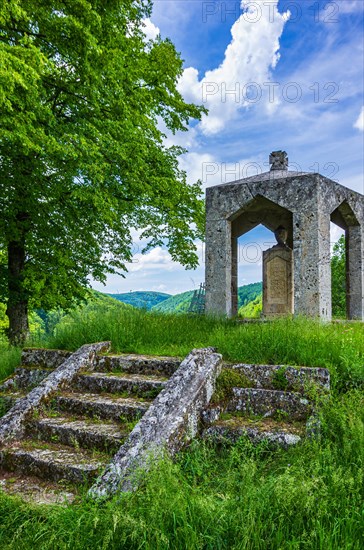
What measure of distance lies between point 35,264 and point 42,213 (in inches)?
63.1

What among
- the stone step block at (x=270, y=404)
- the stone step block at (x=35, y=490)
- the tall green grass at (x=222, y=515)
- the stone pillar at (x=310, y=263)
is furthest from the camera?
the stone pillar at (x=310, y=263)

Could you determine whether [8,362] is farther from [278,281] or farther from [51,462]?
[278,281]

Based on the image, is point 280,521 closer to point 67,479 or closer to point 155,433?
point 155,433

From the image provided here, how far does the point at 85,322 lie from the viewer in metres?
7.12

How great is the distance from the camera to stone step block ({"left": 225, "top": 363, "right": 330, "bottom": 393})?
4.49m

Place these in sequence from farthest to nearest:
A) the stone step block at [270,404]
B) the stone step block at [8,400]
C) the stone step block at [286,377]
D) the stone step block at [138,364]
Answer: the stone step block at [8,400] < the stone step block at [138,364] < the stone step block at [286,377] < the stone step block at [270,404]

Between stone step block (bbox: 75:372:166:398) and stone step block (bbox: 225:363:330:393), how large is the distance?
3.20 ft

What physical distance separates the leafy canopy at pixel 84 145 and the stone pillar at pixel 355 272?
16.5 ft

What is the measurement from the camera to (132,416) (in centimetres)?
451

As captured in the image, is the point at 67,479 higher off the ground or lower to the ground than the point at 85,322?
lower

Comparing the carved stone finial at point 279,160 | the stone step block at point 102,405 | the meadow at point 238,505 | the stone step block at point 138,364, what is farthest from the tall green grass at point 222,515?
the carved stone finial at point 279,160

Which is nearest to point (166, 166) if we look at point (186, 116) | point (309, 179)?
point (186, 116)

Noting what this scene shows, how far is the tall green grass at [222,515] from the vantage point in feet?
8.15

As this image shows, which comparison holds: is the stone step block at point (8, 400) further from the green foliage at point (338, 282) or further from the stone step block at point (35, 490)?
the green foliage at point (338, 282)
